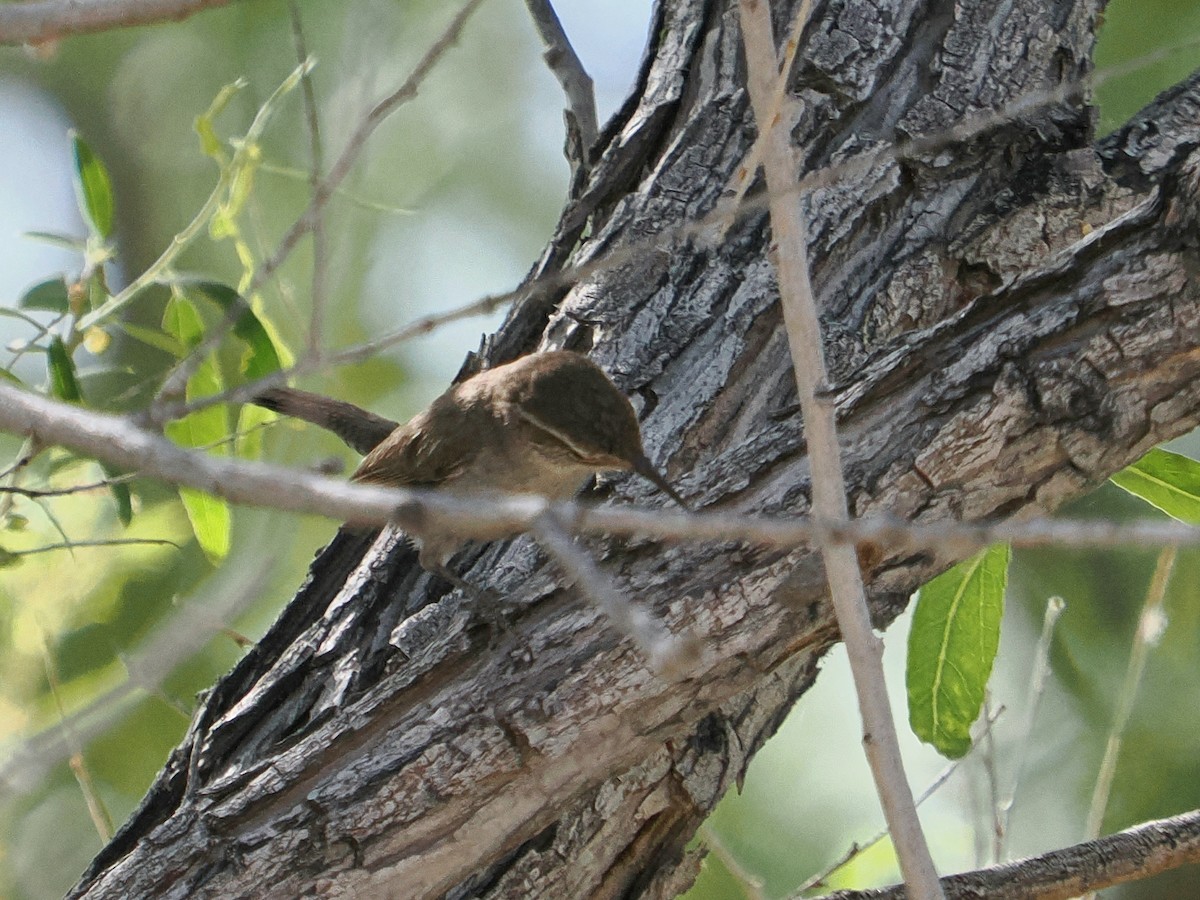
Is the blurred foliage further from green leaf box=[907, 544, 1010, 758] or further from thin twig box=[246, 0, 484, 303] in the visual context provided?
green leaf box=[907, 544, 1010, 758]

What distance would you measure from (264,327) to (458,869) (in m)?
1.52

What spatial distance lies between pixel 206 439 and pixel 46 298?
0.50 metres

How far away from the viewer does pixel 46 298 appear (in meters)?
2.99

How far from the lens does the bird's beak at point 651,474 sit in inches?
93.5

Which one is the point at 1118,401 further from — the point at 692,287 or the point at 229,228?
the point at 229,228

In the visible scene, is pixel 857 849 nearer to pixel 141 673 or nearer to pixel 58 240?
pixel 141 673

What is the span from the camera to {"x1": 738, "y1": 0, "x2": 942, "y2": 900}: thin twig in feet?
5.07

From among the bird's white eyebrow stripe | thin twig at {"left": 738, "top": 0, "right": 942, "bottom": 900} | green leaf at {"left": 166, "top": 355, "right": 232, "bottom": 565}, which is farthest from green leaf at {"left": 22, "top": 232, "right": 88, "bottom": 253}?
thin twig at {"left": 738, "top": 0, "right": 942, "bottom": 900}

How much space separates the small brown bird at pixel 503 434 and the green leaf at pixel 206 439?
136mm

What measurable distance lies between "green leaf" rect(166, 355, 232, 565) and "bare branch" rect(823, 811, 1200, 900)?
1.66 m

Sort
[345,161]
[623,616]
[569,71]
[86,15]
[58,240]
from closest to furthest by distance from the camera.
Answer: [623,616] → [86,15] → [345,161] → [58,240] → [569,71]

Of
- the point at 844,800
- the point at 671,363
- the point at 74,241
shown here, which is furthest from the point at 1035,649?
the point at 74,241

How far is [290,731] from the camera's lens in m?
2.48

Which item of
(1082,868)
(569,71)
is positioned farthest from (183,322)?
(1082,868)
